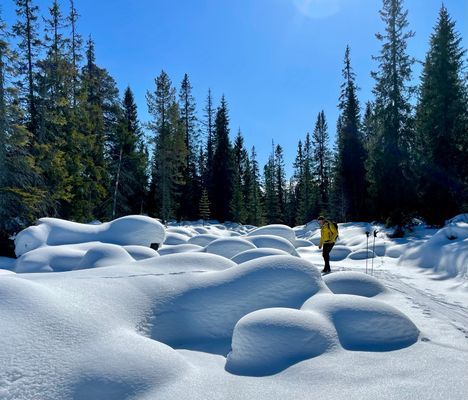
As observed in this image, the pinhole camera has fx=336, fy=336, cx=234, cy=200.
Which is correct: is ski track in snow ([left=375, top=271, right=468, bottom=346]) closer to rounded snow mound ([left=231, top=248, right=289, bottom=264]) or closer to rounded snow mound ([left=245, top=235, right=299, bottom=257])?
rounded snow mound ([left=231, top=248, right=289, bottom=264])

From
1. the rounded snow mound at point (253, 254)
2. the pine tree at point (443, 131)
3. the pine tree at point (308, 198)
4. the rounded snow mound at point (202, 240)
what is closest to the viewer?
the rounded snow mound at point (253, 254)

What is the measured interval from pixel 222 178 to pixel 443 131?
77.5 feet

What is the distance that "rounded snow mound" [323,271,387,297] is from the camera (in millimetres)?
6066

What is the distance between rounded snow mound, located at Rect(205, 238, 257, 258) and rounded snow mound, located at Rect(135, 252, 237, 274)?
3.89 metres

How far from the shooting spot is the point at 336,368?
10.7ft

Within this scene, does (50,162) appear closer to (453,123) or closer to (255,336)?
(255,336)

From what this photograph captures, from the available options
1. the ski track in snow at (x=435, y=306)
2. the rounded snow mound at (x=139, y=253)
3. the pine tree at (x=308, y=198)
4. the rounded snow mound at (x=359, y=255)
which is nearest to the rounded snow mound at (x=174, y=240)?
the rounded snow mound at (x=139, y=253)

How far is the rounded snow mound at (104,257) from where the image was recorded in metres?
7.41

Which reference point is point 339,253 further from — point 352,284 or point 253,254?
point 352,284

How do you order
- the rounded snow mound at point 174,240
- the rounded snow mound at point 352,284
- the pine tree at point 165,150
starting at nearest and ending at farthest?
1. the rounded snow mound at point 352,284
2. the rounded snow mound at point 174,240
3. the pine tree at point 165,150

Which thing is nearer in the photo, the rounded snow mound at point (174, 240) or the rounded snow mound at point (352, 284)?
the rounded snow mound at point (352, 284)

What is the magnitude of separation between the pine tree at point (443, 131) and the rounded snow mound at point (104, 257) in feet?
54.6

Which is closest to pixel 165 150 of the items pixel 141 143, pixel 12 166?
pixel 141 143

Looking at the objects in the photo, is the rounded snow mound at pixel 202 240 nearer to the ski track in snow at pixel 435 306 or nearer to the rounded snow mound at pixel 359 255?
the rounded snow mound at pixel 359 255
